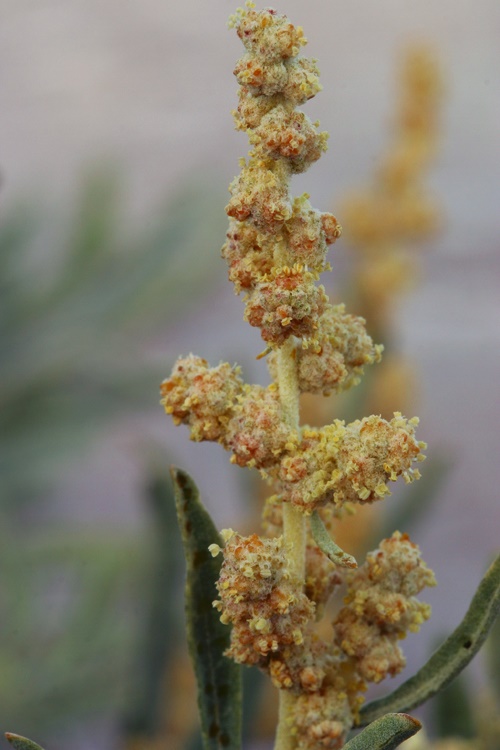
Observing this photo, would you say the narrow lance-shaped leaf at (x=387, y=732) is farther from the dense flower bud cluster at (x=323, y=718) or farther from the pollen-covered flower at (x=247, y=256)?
the pollen-covered flower at (x=247, y=256)

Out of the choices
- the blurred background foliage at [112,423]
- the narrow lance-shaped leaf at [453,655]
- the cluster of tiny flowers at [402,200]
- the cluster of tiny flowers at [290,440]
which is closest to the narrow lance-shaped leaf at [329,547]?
the cluster of tiny flowers at [290,440]

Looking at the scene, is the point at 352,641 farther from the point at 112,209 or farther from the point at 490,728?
the point at 112,209

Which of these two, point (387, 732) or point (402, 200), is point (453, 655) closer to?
point (387, 732)

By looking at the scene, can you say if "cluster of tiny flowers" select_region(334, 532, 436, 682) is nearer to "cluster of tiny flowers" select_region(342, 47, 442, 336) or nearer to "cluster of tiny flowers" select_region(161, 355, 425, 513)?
"cluster of tiny flowers" select_region(161, 355, 425, 513)

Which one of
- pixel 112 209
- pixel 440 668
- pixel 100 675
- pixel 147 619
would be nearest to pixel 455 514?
pixel 112 209

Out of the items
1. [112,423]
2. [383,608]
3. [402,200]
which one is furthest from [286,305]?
[112,423]

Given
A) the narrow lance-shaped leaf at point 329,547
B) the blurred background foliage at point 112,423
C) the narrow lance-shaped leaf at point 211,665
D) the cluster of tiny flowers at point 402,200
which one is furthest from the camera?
the cluster of tiny flowers at point 402,200

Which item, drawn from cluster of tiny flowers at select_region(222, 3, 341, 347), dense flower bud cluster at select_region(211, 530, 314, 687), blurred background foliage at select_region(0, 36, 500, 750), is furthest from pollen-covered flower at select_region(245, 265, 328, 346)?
blurred background foliage at select_region(0, 36, 500, 750)
